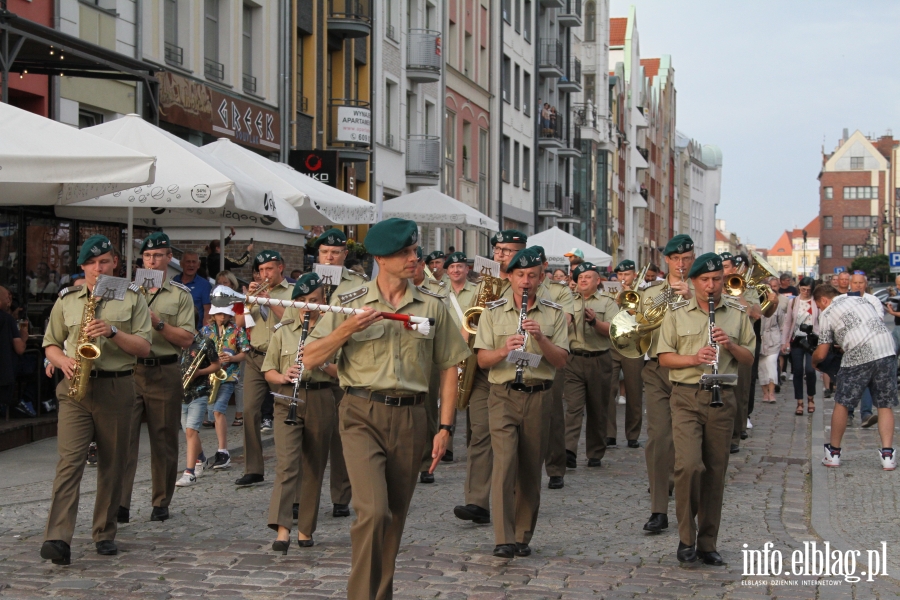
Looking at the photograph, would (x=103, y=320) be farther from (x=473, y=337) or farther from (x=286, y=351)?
(x=473, y=337)

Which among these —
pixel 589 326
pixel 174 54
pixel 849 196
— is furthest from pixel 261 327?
pixel 849 196

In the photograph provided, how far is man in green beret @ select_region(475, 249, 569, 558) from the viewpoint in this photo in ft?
25.4

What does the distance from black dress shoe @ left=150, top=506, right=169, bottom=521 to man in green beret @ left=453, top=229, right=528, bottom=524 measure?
2.09 meters

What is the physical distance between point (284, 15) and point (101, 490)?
18414 millimetres

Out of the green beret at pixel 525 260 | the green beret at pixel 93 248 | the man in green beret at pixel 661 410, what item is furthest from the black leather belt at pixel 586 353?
the green beret at pixel 93 248

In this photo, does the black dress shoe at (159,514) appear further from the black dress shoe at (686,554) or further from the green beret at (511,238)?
the black dress shoe at (686,554)

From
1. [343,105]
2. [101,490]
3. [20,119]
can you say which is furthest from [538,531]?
[343,105]

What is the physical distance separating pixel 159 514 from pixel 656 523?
3543 mm

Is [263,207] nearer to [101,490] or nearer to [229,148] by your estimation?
[229,148]

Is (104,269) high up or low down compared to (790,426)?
up

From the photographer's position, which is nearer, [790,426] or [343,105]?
[790,426]

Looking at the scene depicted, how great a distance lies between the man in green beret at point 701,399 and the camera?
24.7 ft

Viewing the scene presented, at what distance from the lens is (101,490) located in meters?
7.82

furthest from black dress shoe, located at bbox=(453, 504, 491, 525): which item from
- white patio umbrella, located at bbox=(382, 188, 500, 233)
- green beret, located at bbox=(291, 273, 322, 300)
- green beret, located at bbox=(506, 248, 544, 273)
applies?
white patio umbrella, located at bbox=(382, 188, 500, 233)
